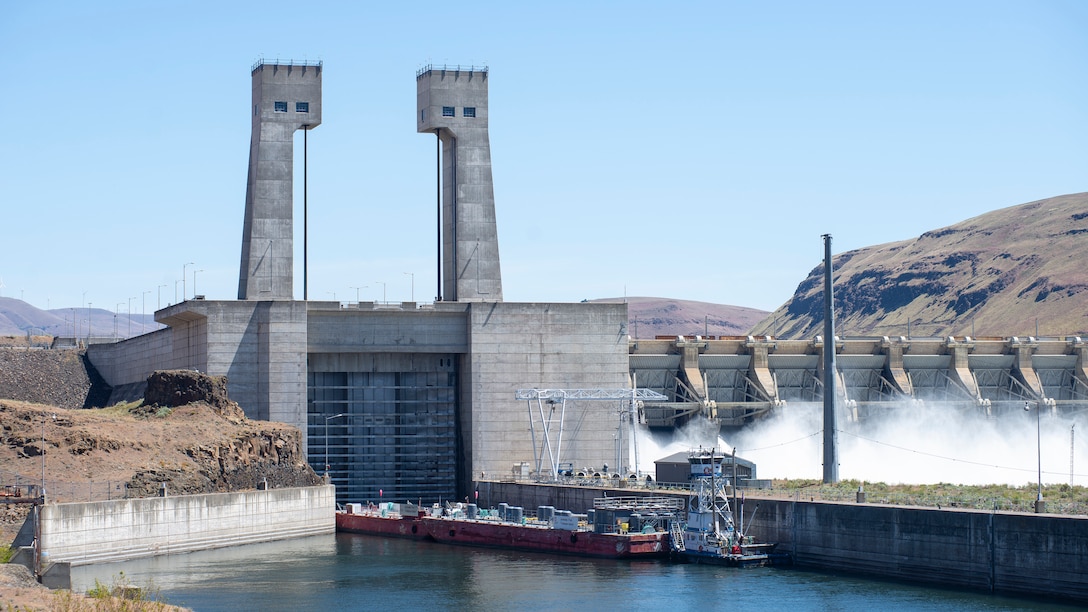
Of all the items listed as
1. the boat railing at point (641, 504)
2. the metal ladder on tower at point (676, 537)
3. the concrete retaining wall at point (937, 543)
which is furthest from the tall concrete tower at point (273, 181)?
the concrete retaining wall at point (937, 543)

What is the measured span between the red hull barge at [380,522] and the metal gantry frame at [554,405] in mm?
9983

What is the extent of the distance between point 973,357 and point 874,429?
43.9ft

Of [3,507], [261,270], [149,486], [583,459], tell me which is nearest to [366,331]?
[261,270]

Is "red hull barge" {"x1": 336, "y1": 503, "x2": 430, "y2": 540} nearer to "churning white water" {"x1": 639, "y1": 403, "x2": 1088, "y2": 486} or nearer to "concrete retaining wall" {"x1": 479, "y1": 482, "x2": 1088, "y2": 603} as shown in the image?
"concrete retaining wall" {"x1": 479, "y1": 482, "x2": 1088, "y2": 603}

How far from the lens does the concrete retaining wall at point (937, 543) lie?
64375 mm

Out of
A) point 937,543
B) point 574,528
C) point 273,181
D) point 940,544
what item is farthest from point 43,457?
point 940,544

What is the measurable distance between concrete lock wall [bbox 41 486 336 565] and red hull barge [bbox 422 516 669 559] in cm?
776

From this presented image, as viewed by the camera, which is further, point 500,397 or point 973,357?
point 973,357

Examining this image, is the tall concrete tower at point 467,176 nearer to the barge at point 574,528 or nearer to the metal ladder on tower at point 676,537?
the barge at point 574,528

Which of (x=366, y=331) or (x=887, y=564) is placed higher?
(x=366, y=331)

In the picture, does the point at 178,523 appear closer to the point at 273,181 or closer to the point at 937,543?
the point at 273,181

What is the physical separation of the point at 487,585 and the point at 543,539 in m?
14.8

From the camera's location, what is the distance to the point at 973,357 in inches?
5404

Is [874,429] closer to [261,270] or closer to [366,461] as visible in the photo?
[366,461]
